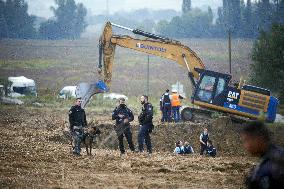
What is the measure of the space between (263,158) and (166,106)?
16.2m

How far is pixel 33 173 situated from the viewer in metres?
10.1

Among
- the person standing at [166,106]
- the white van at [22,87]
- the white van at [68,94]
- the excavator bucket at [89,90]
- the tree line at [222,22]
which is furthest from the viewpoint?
the tree line at [222,22]

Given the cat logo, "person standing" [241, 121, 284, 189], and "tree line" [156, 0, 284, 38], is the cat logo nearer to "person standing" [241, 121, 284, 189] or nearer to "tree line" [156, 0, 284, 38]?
"person standing" [241, 121, 284, 189]

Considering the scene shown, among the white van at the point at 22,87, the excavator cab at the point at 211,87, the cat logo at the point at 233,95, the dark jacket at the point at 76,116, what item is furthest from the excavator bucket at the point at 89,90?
the white van at the point at 22,87

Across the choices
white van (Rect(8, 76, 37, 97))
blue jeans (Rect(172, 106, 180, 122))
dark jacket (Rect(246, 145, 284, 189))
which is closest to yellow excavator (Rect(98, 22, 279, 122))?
blue jeans (Rect(172, 106, 180, 122))

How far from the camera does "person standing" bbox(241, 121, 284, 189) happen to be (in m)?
4.17

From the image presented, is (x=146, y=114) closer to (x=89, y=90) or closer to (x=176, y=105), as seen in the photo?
(x=89, y=90)

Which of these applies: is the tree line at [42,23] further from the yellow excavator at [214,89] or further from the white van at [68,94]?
the yellow excavator at [214,89]

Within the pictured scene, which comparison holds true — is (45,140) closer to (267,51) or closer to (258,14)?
(267,51)

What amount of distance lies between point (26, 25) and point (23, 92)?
50.9m

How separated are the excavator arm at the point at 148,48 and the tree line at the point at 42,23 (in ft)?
217

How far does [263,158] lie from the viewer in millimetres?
4375

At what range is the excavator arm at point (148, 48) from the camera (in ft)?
61.1

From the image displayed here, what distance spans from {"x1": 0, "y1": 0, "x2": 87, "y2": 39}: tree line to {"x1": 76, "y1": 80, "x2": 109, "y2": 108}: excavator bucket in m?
67.1
